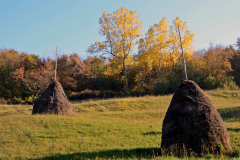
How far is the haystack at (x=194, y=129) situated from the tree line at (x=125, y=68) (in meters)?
25.4

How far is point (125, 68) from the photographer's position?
35.9 meters

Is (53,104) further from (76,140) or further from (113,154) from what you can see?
(113,154)

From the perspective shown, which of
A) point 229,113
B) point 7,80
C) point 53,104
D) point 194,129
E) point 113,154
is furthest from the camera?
point 7,80

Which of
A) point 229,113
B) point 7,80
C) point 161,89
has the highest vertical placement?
point 7,80

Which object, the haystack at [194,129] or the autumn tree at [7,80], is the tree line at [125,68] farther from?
the haystack at [194,129]

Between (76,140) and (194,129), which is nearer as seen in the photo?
(194,129)

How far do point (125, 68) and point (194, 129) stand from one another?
30233mm

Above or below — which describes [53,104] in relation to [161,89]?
below

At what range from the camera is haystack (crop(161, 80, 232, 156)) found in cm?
579

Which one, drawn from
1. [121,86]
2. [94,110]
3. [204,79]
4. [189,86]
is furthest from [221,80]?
[189,86]

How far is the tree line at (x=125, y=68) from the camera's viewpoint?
31.8 meters

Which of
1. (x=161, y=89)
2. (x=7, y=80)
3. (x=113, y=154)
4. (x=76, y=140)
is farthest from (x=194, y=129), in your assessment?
(x=7, y=80)

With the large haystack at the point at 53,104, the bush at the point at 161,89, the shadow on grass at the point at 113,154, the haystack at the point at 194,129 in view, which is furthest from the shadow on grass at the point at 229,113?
the bush at the point at 161,89

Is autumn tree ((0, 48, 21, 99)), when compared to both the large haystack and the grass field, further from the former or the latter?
the grass field
